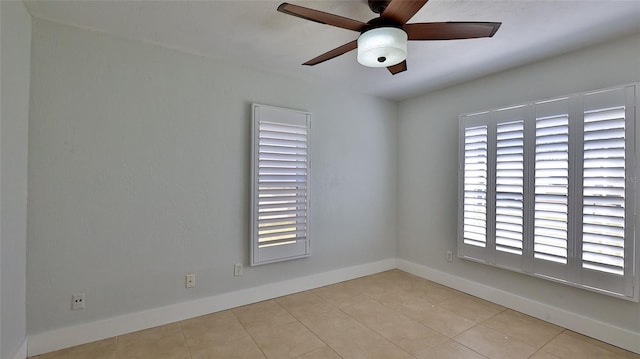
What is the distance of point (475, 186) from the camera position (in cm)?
319

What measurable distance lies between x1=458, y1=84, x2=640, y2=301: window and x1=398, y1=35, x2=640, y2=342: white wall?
0.15 meters

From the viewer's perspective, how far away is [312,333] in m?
2.45

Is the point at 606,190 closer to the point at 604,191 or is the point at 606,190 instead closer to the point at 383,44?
the point at 604,191

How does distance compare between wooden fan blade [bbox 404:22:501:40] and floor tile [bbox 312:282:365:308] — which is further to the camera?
floor tile [bbox 312:282:365:308]

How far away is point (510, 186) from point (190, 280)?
317cm

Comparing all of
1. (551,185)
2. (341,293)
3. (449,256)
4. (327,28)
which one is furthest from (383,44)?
(449,256)

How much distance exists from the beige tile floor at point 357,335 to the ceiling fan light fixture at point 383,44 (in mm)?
2085

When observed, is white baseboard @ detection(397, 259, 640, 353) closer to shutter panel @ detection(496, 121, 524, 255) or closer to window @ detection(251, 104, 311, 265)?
shutter panel @ detection(496, 121, 524, 255)

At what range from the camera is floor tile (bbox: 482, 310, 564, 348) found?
93.7 inches

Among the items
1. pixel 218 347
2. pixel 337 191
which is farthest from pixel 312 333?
pixel 337 191

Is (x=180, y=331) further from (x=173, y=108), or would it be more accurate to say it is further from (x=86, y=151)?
(x=173, y=108)

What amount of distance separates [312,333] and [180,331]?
110 cm

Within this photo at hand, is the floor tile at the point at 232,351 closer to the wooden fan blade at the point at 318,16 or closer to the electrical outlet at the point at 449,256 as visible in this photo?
the wooden fan blade at the point at 318,16

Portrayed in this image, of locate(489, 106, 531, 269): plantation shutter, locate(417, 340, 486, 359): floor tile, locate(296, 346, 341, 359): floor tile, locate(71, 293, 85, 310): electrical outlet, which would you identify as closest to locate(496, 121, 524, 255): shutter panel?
locate(489, 106, 531, 269): plantation shutter
